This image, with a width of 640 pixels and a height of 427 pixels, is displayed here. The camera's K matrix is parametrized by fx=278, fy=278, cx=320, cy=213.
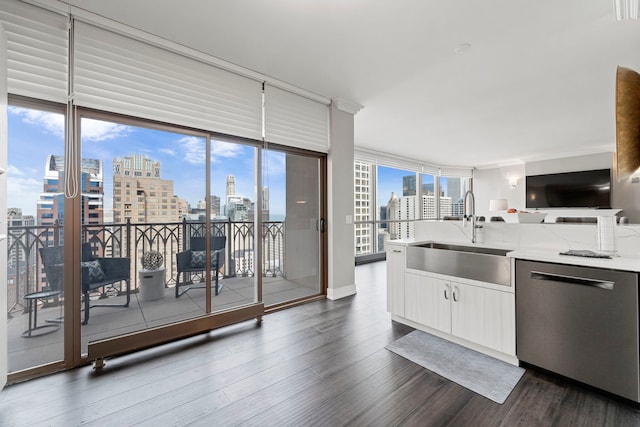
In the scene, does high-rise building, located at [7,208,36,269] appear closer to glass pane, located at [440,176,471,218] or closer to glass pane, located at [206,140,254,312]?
glass pane, located at [206,140,254,312]

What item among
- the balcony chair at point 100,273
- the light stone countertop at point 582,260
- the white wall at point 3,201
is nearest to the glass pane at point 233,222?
the balcony chair at point 100,273

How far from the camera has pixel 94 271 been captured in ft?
7.67

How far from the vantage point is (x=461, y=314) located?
233 cm

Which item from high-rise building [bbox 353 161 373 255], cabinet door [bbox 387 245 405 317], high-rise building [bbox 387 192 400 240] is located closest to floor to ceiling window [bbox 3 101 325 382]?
cabinet door [bbox 387 245 405 317]

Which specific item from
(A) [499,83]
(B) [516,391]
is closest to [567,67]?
(A) [499,83]

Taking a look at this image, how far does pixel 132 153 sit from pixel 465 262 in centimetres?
304

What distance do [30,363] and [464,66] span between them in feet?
14.8

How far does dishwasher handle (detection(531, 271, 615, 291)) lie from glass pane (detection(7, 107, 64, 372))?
3487 mm

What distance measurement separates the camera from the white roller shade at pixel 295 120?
3.21 m

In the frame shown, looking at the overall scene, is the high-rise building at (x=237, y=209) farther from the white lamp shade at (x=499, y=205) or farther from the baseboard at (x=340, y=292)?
the white lamp shade at (x=499, y=205)

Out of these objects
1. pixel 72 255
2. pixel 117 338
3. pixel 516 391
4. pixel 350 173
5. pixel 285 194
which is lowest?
pixel 516 391

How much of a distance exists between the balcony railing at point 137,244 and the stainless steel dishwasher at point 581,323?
250cm

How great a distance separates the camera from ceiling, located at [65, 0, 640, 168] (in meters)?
2.10

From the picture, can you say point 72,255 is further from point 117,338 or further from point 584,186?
point 584,186
